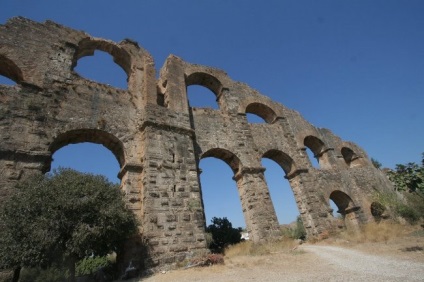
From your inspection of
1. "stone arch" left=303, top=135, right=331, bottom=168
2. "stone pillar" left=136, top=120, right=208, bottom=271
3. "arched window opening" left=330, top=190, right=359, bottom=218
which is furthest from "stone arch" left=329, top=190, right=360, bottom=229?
"stone pillar" left=136, top=120, right=208, bottom=271

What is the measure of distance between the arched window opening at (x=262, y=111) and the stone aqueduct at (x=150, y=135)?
562 mm

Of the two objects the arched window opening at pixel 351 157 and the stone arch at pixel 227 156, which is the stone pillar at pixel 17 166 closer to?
the stone arch at pixel 227 156

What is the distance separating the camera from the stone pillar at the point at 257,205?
1018 cm

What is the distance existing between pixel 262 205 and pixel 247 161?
6.59 feet

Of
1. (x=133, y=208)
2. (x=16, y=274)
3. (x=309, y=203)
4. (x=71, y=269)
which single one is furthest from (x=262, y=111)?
(x=16, y=274)

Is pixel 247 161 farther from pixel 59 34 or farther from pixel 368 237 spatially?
pixel 59 34

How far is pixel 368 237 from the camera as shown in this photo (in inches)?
394

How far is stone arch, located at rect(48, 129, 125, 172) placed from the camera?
823 centimetres

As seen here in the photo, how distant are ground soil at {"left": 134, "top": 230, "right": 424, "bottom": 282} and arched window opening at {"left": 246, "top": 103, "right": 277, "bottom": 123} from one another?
8.60 m

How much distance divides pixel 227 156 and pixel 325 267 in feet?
21.6

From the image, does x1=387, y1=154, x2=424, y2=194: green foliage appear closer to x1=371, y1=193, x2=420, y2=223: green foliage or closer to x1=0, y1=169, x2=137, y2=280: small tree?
x1=371, y1=193, x2=420, y2=223: green foliage

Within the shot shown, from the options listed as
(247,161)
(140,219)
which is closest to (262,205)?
(247,161)

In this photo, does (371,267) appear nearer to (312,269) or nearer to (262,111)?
(312,269)

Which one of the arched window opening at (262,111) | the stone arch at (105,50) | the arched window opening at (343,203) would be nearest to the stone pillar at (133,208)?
the stone arch at (105,50)
